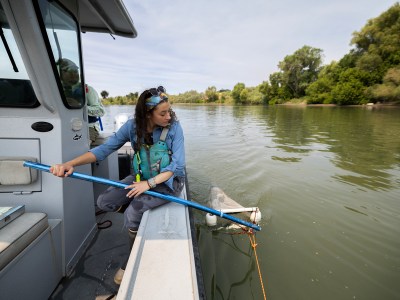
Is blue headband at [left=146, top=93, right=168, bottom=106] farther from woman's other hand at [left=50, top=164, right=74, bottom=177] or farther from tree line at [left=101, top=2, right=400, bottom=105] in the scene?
tree line at [left=101, top=2, right=400, bottom=105]

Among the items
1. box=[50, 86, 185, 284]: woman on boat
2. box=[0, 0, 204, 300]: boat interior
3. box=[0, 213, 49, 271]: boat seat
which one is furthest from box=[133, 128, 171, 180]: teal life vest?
box=[0, 213, 49, 271]: boat seat

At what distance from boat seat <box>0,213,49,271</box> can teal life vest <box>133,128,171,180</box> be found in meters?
0.97

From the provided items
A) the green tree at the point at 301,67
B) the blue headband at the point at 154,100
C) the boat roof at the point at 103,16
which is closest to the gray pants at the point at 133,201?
the blue headband at the point at 154,100

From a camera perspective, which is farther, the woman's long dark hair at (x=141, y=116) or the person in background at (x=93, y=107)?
the person in background at (x=93, y=107)

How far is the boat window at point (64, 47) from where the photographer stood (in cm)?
179

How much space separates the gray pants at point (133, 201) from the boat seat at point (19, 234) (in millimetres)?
573

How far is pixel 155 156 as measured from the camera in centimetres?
227

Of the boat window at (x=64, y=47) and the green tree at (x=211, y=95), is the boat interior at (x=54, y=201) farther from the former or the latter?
the green tree at (x=211, y=95)

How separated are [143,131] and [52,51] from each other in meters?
1.02

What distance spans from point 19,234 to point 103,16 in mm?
2437

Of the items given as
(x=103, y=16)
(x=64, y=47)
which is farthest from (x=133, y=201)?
(x=103, y=16)

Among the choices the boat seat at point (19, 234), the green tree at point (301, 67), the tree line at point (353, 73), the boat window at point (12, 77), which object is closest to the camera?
the boat seat at point (19, 234)

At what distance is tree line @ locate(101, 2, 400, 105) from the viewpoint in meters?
42.5

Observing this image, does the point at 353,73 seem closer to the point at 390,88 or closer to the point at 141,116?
the point at 390,88
